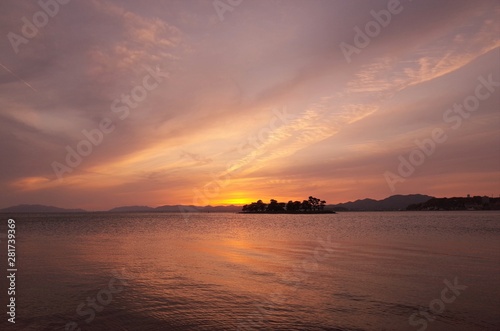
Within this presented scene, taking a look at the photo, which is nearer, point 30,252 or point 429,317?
point 429,317

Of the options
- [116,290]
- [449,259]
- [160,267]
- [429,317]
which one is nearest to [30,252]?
[160,267]

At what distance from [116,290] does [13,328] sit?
22.8 ft

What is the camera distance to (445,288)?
2131 centimetres

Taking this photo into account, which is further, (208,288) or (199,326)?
(208,288)

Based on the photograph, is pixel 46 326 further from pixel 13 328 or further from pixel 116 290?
pixel 116 290

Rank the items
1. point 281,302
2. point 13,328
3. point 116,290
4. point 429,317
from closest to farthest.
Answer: point 13,328 < point 429,317 < point 281,302 < point 116,290

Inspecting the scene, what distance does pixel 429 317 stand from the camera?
1609 centimetres

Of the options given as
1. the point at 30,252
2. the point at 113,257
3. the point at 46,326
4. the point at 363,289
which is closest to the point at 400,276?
the point at 363,289

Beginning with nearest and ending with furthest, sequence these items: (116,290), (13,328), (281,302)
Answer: (13,328)
(281,302)
(116,290)

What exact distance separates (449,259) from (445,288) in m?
13.5

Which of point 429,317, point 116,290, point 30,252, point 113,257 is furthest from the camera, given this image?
point 30,252

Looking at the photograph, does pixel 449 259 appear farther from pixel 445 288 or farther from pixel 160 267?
pixel 160 267

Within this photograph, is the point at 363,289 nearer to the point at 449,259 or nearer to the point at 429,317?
the point at 429,317

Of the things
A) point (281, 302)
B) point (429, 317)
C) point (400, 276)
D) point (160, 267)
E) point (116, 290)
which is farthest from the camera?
point (160, 267)
